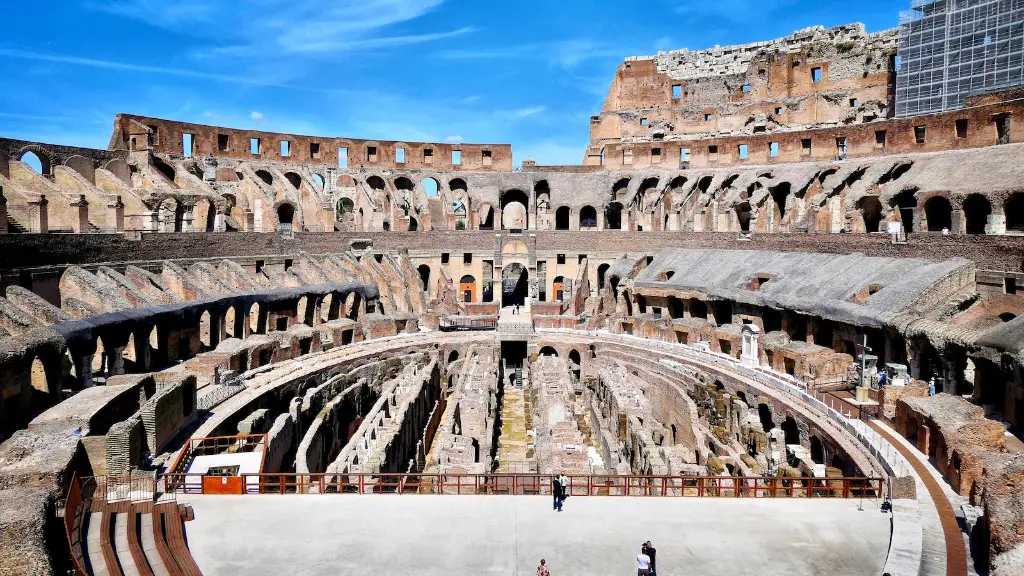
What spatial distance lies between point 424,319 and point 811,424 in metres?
24.2

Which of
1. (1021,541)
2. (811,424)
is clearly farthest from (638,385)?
(1021,541)

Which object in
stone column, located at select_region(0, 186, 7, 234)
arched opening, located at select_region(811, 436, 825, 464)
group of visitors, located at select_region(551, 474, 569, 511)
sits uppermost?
stone column, located at select_region(0, 186, 7, 234)

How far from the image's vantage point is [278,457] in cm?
2050

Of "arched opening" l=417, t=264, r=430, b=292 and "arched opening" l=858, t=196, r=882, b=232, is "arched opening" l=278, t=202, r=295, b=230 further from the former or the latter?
"arched opening" l=858, t=196, r=882, b=232

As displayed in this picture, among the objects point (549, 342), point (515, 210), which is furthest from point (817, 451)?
point (515, 210)

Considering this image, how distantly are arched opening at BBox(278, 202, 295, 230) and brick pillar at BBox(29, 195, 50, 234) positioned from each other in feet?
53.1

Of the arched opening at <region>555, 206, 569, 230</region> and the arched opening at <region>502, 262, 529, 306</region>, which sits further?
the arched opening at <region>555, 206, 569, 230</region>

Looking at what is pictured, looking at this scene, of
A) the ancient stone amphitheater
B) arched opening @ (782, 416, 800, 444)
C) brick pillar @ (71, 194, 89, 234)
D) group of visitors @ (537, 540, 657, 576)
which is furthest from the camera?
brick pillar @ (71, 194, 89, 234)

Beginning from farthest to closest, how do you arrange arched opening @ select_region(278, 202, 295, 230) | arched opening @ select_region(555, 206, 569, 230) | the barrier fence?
arched opening @ select_region(555, 206, 569, 230)
arched opening @ select_region(278, 202, 295, 230)
the barrier fence

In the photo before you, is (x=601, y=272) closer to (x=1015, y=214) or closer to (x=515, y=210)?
(x=515, y=210)

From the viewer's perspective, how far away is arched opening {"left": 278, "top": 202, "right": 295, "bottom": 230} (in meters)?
46.9

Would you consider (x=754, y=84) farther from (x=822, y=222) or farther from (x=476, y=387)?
(x=476, y=387)

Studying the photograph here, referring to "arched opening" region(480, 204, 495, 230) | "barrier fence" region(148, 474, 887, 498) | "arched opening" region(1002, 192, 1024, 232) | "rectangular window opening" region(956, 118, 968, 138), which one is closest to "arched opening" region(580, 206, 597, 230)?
"arched opening" region(480, 204, 495, 230)

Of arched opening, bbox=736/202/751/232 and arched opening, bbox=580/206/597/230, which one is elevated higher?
arched opening, bbox=580/206/597/230
